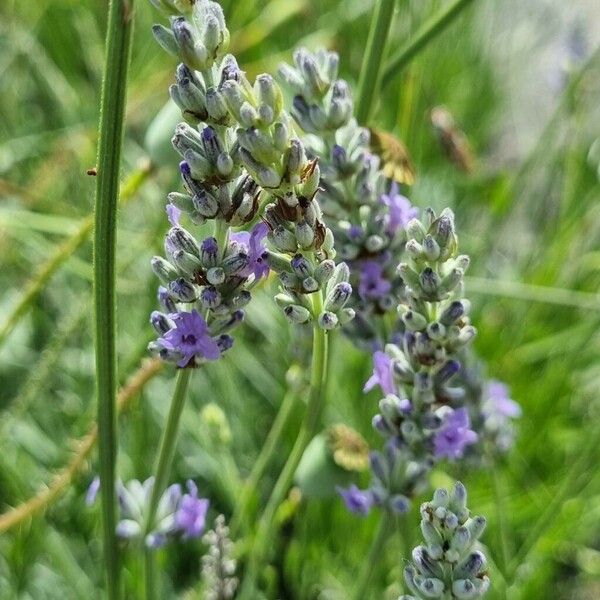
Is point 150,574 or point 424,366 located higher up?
point 424,366

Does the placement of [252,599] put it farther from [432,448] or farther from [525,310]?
[525,310]

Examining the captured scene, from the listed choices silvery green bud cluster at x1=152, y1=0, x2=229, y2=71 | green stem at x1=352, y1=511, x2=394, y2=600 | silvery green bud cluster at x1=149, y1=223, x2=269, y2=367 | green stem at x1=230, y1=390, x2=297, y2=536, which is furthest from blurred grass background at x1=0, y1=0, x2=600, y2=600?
silvery green bud cluster at x1=152, y1=0, x2=229, y2=71

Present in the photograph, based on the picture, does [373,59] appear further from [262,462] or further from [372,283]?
[262,462]

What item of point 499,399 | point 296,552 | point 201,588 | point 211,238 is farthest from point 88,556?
point 211,238

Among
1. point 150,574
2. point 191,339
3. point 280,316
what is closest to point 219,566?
point 150,574

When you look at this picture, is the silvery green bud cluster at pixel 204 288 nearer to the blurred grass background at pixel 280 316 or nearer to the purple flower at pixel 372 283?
the purple flower at pixel 372 283

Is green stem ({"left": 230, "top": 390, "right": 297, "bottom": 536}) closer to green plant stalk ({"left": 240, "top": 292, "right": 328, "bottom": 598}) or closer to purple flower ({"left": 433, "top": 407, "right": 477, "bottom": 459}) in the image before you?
green plant stalk ({"left": 240, "top": 292, "right": 328, "bottom": 598})

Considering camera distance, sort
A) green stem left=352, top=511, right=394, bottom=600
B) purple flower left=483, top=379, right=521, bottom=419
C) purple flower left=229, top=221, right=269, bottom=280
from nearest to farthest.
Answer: purple flower left=229, top=221, right=269, bottom=280, green stem left=352, top=511, right=394, bottom=600, purple flower left=483, top=379, right=521, bottom=419
